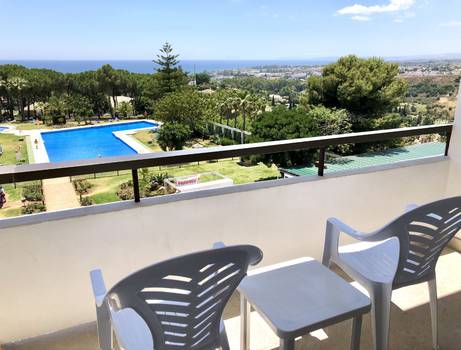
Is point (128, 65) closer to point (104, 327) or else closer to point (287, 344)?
point (104, 327)

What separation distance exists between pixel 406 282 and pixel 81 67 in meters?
23.8

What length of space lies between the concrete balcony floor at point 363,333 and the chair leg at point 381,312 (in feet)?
1.12

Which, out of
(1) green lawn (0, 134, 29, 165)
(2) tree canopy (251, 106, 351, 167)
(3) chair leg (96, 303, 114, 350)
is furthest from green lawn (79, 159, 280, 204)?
(1) green lawn (0, 134, 29, 165)

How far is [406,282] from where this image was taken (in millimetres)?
1380

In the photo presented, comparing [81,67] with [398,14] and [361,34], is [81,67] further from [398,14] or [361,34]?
[398,14]

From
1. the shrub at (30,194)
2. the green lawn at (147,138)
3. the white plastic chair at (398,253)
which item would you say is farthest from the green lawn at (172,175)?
the green lawn at (147,138)

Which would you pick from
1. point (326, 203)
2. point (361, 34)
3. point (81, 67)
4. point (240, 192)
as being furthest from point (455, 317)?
point (361, 34)

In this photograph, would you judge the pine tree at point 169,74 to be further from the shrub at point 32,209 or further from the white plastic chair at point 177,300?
the white plastic chair at point 177,300

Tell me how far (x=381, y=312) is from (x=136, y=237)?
1.14 m

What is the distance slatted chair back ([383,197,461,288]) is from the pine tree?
22.1m

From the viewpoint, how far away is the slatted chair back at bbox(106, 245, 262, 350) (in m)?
0.79

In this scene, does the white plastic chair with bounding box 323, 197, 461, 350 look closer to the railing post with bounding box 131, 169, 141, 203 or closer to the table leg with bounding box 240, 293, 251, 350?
the table leg with bounding box 240, 293, 251, 350

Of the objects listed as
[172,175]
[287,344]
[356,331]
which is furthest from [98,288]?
[172,175]

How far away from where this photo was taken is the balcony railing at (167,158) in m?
1.52
